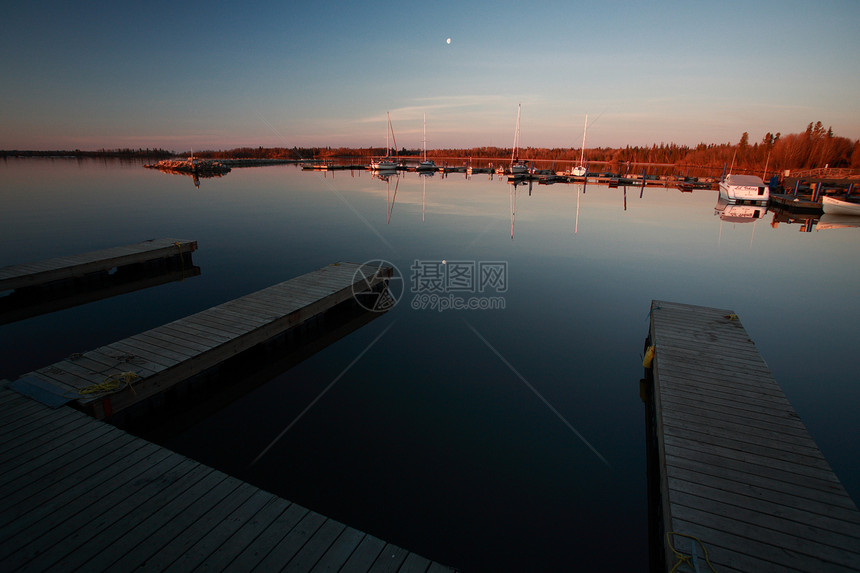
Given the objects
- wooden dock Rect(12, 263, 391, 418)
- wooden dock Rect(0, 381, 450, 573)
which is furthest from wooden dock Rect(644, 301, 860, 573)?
wooden dock Rect(12, 263, 391, 418)

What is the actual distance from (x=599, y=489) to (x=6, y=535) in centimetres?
711

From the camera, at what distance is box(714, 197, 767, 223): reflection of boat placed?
100 ft

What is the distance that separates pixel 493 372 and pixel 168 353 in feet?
22.2

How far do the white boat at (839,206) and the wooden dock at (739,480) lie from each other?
37465mm

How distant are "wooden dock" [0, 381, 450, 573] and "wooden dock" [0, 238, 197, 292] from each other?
10662 millimetres

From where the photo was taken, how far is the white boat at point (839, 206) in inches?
1238

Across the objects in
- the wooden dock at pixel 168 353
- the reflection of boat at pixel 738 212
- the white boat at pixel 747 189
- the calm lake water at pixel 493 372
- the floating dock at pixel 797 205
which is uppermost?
the white boat at pixel 747 189

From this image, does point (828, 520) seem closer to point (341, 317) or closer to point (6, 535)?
point (6, 535)

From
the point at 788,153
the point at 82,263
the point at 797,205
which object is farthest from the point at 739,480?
the point at 788,153

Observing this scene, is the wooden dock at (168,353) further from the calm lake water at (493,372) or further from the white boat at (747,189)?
the white boat at (747,189)

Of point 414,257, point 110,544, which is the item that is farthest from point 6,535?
point 414,257

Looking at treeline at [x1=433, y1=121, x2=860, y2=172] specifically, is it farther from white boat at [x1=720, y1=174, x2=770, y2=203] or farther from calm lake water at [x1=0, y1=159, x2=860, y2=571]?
calm lake water at [x1=0, y1=159, x2=860, y2=571]

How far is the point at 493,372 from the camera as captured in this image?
9.00 meters

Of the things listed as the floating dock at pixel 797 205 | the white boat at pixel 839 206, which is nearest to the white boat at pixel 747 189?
the floating dock at pixel 797 205
